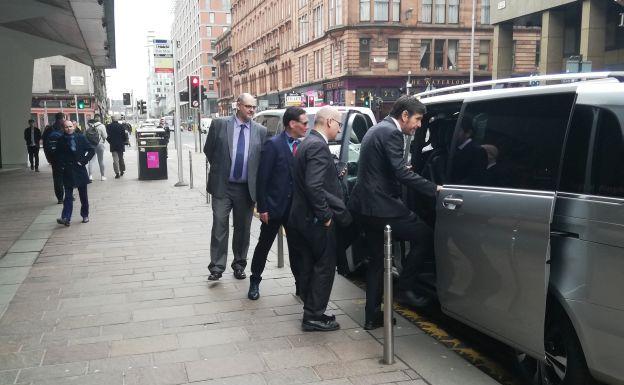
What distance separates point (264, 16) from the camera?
7800 centimetres

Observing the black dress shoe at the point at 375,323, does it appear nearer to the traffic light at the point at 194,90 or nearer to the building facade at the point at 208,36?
the traffic light at the point at 194,90

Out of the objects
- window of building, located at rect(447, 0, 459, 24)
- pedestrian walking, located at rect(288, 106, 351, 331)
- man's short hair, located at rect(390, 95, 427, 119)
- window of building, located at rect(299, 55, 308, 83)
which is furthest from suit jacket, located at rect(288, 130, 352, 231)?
window of building, located at rect(299, 55, 308, 83)

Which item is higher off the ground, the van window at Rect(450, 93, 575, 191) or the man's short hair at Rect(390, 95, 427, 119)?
the man's short hair at Rect(390, 95, 427, 119)

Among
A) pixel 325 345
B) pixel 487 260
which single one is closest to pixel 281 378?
pixel 325 345

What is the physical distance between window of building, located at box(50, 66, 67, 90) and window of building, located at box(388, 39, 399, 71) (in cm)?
3192

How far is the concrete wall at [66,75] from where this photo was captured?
183 ft

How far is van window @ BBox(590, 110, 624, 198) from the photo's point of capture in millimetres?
3068

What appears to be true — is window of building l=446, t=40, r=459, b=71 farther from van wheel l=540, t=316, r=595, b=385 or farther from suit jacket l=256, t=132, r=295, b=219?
van wheel l=540, t=316, r=595, b=385

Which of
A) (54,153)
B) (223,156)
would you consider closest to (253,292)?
(223,156)

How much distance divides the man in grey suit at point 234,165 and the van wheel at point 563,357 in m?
3.44

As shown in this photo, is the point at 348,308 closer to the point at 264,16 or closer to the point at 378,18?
the point at 378,18

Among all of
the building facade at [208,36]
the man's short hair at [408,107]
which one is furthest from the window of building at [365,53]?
the building facade at [208,36]

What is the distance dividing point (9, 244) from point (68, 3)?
869 cm

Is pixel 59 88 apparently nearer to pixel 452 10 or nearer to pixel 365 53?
pixel 365 53
